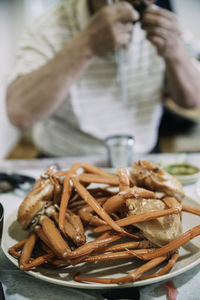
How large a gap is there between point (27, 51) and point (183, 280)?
1.33 metres

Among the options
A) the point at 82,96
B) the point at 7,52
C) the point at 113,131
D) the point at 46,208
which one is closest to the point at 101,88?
the point at 82,96

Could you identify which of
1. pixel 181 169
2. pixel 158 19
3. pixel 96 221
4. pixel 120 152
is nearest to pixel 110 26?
pixel 158 19

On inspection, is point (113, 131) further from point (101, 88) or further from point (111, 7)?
point (111, 7)

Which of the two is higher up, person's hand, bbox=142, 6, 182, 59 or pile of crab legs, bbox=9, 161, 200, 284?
person's hand, bbox=142, 6, 182, 59

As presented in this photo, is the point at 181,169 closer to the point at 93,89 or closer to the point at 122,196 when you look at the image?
the point at 122,196

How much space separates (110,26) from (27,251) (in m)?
0.99

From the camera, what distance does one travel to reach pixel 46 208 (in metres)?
0.65

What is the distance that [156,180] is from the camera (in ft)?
2.17

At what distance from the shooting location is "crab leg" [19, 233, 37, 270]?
0.55 metres

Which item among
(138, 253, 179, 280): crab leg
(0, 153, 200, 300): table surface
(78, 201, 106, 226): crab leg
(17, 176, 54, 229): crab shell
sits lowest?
(0, 153, 200, 300): table surface

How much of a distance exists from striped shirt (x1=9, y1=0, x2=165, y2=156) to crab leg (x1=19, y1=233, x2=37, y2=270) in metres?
1.01

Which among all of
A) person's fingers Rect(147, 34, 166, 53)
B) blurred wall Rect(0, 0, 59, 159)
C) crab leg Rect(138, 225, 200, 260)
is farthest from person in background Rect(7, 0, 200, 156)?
blurred wall Rect(0, 0, 59, 159)

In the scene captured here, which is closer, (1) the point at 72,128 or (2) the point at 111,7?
(2) the point at 111,7

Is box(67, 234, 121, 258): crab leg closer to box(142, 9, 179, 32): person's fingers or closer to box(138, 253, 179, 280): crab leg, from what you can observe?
box(138, 253, 179, 280): crab leg
